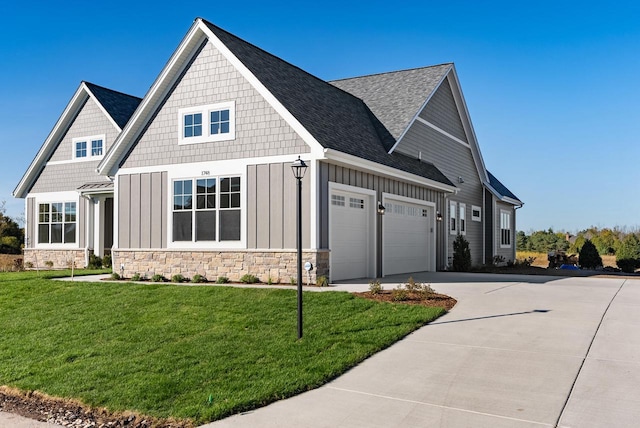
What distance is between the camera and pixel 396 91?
70.8 feet

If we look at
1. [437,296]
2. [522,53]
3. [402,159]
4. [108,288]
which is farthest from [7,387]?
[522,53]

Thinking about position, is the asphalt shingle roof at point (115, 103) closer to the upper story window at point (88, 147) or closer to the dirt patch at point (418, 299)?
the upper story window at point (88, 147)

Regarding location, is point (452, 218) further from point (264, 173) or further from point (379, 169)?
point (264, 173)

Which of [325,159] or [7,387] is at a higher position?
[325,159]

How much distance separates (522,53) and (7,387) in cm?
1744

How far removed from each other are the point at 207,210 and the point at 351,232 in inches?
157

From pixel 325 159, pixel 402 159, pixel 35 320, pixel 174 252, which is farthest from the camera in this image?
pixel 402 159

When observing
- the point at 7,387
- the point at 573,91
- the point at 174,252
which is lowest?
the point at 7,387

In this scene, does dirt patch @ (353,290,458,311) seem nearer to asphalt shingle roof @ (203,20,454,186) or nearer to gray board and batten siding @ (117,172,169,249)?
asphalt shingle roof @ (203,20,454,186)

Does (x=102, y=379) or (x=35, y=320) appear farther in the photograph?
(x=35, y=320)

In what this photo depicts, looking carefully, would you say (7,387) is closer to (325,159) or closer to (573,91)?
(325,159)

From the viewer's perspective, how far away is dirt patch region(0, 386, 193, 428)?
5.98m

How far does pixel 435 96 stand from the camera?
2166cm

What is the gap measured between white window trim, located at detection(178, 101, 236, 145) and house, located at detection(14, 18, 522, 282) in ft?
0.12
